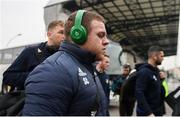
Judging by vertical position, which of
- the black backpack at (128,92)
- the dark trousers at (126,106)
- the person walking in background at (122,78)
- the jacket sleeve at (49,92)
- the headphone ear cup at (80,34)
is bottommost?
the person walking in background at (122,78)

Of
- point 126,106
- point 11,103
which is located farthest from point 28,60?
point 126,106

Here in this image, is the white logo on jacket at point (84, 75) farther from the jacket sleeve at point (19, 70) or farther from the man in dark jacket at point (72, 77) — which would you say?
the jacket sleeve at point (19, 70)

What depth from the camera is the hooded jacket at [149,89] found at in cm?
459

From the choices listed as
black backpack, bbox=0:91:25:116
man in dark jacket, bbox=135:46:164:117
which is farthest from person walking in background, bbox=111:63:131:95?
black backpack, bbox=0:91:25:116

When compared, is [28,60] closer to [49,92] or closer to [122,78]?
[49,92]

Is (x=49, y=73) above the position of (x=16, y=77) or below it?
above

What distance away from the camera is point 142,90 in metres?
4.58

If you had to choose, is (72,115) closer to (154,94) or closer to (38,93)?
(38,93)

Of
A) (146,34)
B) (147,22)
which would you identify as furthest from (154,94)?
(146,34)

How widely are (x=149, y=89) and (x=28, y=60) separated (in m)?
2.01

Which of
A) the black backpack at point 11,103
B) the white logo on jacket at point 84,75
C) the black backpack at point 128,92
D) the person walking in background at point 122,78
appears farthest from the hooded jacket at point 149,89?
the person walking in background at point 122,78

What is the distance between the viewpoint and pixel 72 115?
1550mm

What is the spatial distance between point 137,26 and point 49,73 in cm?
3078

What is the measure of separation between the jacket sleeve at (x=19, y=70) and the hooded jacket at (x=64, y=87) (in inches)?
57.8
